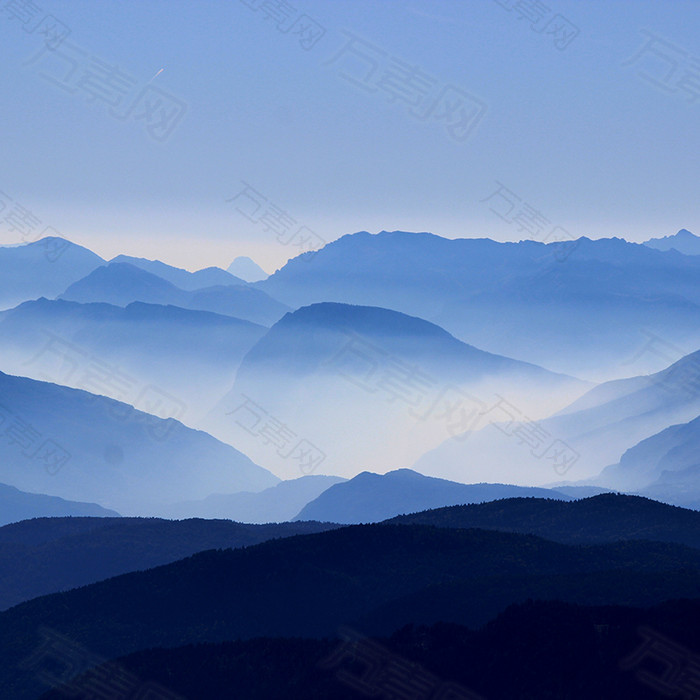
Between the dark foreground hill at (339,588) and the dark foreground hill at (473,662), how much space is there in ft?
32.5

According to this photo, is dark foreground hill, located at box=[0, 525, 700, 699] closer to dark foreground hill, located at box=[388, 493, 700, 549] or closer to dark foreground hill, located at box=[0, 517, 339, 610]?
dark foreground hill, located at box=[388, 493, 700, 549]

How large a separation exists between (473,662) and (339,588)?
102ft

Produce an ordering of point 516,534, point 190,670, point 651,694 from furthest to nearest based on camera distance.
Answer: point 516,534
point 190,670
point 651,694

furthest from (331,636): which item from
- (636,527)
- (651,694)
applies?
(636,527)

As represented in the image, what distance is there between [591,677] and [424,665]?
29.9 feet

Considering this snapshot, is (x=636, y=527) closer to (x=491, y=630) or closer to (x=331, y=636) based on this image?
(x=331, y=636)

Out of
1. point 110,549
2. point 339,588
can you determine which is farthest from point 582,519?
point 110,549

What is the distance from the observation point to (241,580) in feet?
291

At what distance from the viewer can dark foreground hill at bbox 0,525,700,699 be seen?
2852 inches

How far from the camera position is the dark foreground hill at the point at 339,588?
72438 mm

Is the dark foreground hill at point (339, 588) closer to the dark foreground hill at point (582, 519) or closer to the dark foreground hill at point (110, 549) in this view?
the dark foreground hill at point (582, 519)

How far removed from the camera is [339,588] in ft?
279

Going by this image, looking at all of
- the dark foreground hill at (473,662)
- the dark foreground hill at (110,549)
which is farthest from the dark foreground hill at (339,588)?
the dark foreground hill at (110,549)

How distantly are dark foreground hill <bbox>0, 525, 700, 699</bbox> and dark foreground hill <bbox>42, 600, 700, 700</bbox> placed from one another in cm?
989
